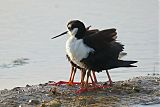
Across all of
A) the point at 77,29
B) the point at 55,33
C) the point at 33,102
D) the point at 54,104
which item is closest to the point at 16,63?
the point at 55,33

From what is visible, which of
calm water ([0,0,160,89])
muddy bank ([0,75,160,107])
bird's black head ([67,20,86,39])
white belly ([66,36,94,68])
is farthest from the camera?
calm water ([0,0,160,89])

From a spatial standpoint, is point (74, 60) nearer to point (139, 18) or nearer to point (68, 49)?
point (68, 49)

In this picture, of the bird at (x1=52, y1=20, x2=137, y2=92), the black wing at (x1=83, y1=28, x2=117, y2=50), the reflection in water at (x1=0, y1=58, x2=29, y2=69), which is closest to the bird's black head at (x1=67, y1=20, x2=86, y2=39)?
the bird at (x1=52, y1=20, x2=137, y2=92)

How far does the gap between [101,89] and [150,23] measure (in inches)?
306

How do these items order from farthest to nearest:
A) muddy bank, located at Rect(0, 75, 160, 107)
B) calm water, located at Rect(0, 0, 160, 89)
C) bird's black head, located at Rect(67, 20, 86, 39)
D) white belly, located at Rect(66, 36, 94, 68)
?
calm water, located at Rect(0, 0, 160, 89), bird's black head, located at Rect(67, 20, 86, 39), white belly, located at Rect(66, 36, 94, 68), muddy bank, located at Rect(0, 75, 160, 107)

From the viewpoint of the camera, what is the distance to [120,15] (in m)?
17.4

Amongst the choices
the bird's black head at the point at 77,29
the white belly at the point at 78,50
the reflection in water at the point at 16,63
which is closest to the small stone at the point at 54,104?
the white belly at the point at 78,50

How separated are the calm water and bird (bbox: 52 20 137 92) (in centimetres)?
215

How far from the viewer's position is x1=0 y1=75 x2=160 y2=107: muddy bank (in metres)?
8.30

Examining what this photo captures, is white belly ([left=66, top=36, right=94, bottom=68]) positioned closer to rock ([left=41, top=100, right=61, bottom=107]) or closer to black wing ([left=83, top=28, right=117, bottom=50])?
black wing ([left=83, top=28, right=117, bottom=50])

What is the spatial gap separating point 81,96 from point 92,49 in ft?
2.44

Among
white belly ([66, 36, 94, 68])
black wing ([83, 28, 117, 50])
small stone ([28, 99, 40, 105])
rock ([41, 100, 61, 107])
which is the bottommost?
rock ([41, 100, 61, 107])

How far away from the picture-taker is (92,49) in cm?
887

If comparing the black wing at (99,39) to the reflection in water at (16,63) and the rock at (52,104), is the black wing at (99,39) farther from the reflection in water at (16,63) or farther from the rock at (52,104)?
the reflection in water at (16,63)
